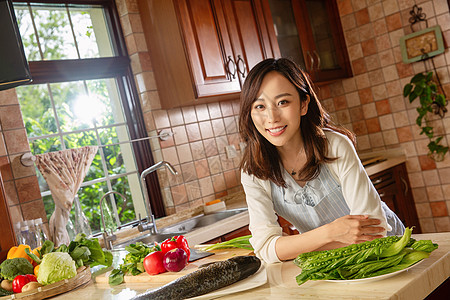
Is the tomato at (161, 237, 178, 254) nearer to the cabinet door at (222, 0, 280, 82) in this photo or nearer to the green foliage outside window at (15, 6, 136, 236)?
the green foliage outside window at (15, 6, 136, 236)

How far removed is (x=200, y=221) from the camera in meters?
3.13

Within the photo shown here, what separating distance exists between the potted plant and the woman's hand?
249cm

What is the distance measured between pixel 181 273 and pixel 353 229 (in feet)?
1.77

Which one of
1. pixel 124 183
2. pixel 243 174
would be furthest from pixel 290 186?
pixel 124 183

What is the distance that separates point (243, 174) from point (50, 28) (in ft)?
6.21

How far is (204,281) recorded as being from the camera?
127 cm

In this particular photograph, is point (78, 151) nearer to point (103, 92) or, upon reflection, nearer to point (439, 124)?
point (103, 92)

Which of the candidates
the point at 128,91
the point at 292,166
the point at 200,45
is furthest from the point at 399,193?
the point at 292,166

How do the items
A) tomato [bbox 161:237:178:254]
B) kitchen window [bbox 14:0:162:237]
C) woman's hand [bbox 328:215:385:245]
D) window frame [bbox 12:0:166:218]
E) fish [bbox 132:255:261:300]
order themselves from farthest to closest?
window frame [bbox 12:0:166:218] < kitchen window [bbox 14:0:162:237] < tomato [bbox 161:237:178:254] < woman's hand [bbox 328:215:385:245] < fish [bbox 132:255:261:300]

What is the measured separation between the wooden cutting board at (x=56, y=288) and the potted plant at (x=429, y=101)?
2.82m

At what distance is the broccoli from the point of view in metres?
1.69

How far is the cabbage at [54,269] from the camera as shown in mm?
1651

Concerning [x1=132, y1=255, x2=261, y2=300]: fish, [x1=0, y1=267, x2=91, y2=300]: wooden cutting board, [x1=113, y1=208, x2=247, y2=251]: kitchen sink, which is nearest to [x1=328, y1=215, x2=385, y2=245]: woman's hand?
[x1=132, y1=255, x2=261, y2=300]: fish

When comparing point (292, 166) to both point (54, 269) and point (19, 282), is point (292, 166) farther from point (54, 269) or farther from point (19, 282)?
point (19, 282)
